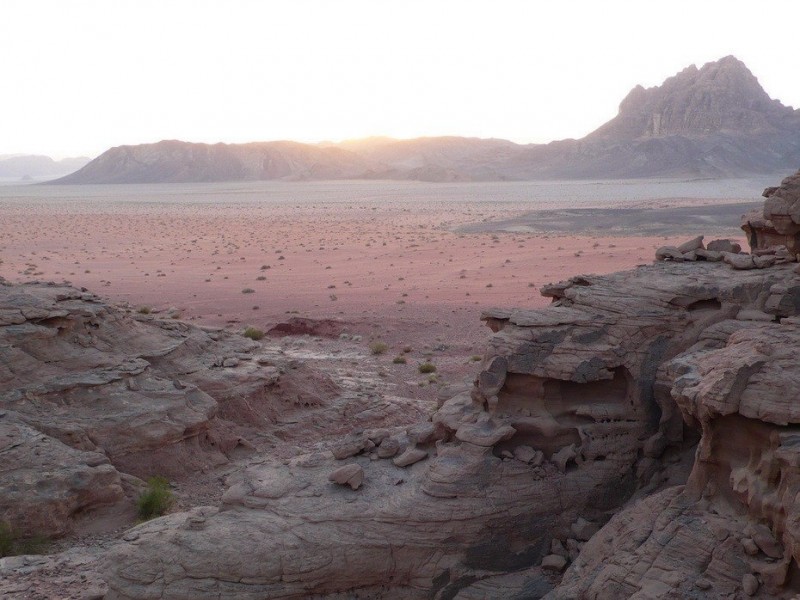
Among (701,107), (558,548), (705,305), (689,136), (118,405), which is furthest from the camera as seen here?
(701,107)

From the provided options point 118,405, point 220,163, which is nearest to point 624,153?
point 220,163

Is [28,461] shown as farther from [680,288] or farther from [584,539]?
[680,288]

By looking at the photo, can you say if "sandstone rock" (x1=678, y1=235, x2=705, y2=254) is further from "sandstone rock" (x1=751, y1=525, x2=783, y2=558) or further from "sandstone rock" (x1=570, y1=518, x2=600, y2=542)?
"sandstone rock" (x1=751, y1=525, x2=783, y2=558)

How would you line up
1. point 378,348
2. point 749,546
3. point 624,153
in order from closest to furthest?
point 749,546 < point 378,348 < point 624,153

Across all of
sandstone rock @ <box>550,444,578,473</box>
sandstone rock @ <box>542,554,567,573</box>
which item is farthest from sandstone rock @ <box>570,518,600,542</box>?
sandstone rock @ <box>550,444,578,473</box>

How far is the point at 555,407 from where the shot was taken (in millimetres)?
8695

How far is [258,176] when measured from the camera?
570 ft

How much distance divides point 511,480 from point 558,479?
52 cm

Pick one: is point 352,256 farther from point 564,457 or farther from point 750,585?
point 750,585

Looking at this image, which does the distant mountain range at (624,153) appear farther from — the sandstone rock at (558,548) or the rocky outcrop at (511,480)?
the sandstone rock at (558,548)

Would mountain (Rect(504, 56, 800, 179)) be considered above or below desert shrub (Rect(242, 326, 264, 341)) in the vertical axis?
above

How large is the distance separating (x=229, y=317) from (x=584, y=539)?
62.8 feet

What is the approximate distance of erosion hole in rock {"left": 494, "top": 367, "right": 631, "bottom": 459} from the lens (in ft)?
27.9

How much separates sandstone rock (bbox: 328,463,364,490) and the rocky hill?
24 mm
